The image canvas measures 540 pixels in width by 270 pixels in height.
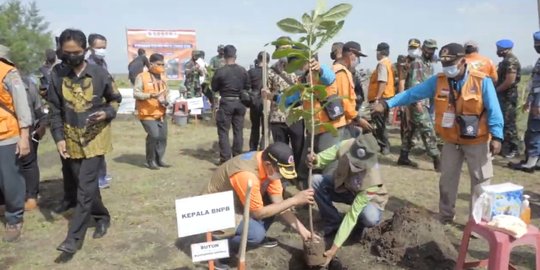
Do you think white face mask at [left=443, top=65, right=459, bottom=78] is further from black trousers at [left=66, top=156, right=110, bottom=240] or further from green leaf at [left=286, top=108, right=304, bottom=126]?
black trousers at [left=66, top=156, right=110, bottom=240]

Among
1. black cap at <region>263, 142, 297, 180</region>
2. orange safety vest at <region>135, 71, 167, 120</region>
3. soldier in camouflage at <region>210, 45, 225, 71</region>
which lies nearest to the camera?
black cap at <region>263, 142, 297, 180</region>

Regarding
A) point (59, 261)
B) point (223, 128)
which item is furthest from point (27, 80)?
point (223, 128)

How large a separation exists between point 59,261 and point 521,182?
603 centimetres

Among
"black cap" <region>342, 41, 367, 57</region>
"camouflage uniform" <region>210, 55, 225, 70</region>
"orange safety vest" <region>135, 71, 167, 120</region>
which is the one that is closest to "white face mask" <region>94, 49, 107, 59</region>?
"orange safety vest" <region>135, 71, 167, 120</region>

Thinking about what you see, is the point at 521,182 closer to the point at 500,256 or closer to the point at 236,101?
the point at 500,256

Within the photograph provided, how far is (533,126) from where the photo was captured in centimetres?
680

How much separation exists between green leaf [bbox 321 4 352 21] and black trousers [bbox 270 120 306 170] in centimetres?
249

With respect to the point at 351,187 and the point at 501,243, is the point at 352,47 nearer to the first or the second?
the point at 351,187

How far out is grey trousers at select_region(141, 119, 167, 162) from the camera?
6.85 metres

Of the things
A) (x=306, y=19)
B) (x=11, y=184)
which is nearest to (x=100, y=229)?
(x=11, y=184)

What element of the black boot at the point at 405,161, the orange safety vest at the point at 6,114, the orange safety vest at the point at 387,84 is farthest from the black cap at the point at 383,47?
the orange safety vest at the point at 6,114

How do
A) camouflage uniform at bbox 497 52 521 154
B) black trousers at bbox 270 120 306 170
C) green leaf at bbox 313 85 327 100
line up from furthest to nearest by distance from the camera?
camouflage uniform at bbox 497 52 521 154, black trousers at bbox 270 120 306 170, green leaf at bbox 313 85 327 100

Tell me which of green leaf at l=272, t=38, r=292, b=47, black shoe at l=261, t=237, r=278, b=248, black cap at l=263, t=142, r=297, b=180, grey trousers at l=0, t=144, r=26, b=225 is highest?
green leaf at l=272, t=38, r=292, b=47

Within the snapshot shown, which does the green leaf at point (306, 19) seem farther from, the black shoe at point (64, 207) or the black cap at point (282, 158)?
the black shoe at point (64, 207)
